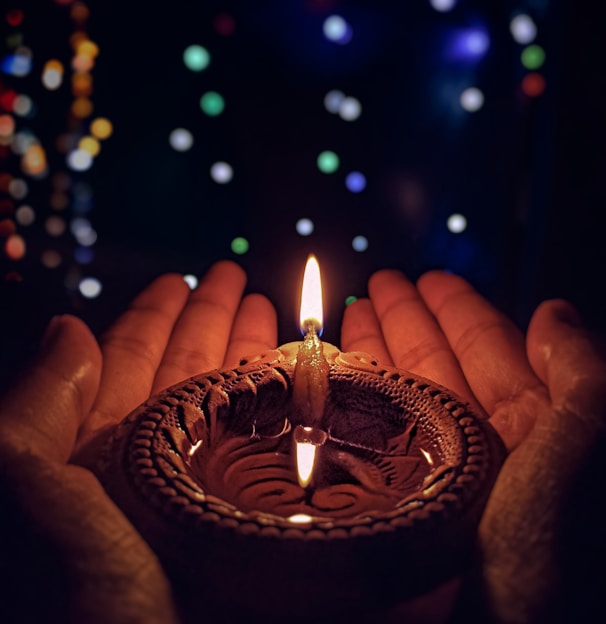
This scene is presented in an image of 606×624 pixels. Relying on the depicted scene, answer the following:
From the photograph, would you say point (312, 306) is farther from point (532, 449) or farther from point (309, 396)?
point (532, 449)

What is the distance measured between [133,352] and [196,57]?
4.84 feet

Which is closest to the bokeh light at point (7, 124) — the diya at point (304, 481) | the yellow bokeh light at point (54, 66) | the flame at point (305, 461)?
the yellow bokeh light at point (54, 66)

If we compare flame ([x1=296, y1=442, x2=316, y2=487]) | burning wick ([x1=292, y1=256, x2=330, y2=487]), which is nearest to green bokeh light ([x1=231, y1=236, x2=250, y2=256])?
burning wick ([x1=292, y1=256, x2=330, y2=487])

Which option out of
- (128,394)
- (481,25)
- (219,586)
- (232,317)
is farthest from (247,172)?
(219,586)

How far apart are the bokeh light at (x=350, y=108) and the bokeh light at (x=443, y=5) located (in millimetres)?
472

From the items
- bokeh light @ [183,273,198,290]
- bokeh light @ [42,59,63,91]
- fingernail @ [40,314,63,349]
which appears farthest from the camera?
bokeh light @ [42,59,63,91]

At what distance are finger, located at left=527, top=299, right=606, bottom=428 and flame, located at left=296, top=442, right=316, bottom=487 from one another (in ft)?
1.69

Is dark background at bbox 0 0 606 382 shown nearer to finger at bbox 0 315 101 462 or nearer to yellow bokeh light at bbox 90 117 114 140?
yellow bokeh light at bbox 90 117 114 140

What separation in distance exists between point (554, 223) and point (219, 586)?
2123 millimetres

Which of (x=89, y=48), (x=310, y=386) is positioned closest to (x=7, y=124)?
(x=89, y=48)

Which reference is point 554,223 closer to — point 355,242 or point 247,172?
point 355,242

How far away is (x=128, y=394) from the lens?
1683 mm

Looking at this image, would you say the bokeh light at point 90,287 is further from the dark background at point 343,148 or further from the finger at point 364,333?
the finger at point 364,333

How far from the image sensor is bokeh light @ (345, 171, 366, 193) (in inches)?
113
